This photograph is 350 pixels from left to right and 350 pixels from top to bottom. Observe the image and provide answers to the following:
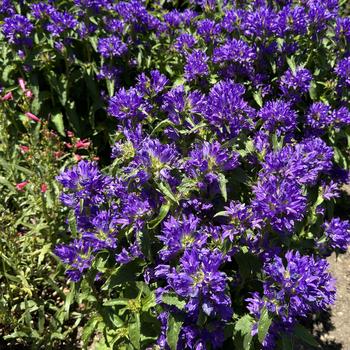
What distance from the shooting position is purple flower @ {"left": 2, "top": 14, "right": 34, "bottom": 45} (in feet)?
13.2

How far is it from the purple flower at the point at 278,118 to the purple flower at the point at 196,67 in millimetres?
571

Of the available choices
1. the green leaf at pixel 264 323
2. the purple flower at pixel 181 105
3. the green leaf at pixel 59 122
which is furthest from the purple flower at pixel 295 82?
the green leaf at pixel 59 122

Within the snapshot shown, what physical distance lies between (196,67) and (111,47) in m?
1.06

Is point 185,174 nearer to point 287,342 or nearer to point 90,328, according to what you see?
point 287,342

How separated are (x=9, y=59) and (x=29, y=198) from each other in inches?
55.5

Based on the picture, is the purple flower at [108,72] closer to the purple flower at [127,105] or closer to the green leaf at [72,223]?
the purple flower at [127,105]

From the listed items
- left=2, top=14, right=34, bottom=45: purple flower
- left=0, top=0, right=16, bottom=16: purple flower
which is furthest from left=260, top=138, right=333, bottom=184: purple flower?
left=0, top=0, right=16, bottom=16: purple flower

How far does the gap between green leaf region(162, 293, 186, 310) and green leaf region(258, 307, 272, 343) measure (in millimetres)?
384

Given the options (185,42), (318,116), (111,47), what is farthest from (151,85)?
(318,116)

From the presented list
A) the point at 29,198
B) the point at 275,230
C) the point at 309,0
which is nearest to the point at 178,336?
the point at 275,230

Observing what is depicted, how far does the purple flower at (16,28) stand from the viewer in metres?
4.03

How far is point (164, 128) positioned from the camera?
2920mm

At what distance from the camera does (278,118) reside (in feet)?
10.0

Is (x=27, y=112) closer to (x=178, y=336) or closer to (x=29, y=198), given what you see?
(x=29, y=198)
